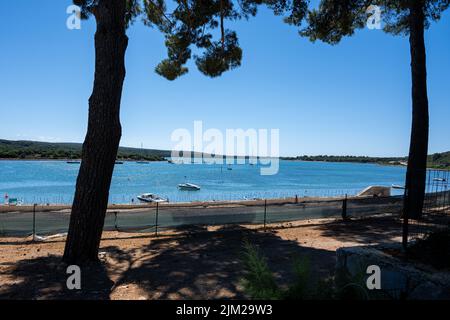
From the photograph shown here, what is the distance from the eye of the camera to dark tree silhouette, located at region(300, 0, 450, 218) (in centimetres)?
1157

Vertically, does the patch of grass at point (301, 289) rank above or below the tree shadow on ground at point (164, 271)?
above

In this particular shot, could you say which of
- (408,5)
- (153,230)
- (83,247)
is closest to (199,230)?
(153,230)

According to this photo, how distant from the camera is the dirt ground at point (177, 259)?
4.85 metres

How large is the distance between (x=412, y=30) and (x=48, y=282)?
13.3m

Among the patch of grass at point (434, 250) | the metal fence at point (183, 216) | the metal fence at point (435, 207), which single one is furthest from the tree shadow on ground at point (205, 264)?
the metal fence at point (435, 207)

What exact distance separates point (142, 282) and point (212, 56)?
9.71m

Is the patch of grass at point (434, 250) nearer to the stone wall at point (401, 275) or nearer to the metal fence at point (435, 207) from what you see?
the stone wall at point (401, 275)

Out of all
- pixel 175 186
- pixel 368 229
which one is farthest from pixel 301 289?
pixel 175 186

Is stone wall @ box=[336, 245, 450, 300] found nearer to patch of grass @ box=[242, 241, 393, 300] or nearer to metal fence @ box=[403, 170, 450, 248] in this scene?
patch of grass @ box=[242, 241, 393, 300]

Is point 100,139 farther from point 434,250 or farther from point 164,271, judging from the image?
point 434,250

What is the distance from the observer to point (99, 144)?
246 inches

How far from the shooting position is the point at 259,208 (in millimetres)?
11234

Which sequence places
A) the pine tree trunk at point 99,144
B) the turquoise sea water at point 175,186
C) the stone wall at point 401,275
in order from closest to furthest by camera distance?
1. the stone wall at point 401,275
2. the pine tree trunk at point 99,144
3. the turquoise sea water at point 175,186
